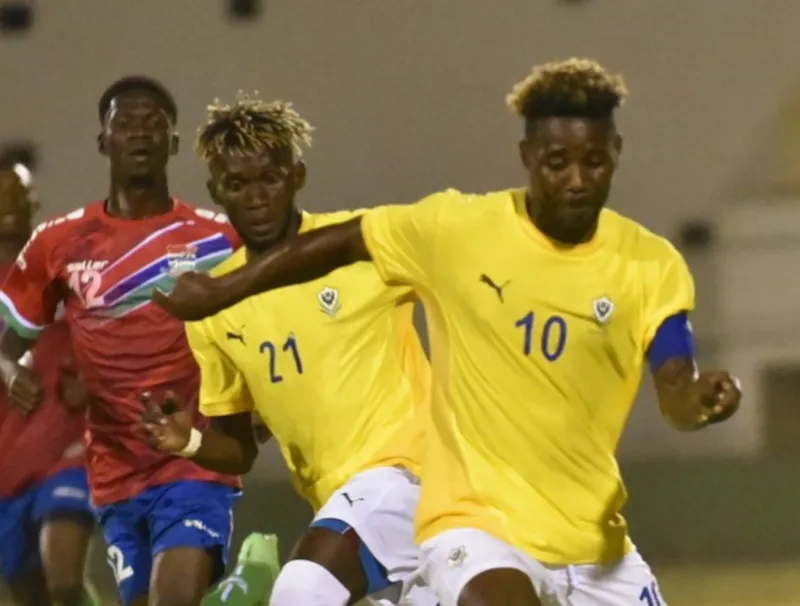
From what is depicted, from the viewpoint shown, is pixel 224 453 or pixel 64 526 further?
pixel 64 526

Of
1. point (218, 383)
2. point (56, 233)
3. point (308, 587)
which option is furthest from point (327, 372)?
point (56, 233)

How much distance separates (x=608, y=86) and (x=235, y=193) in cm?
105

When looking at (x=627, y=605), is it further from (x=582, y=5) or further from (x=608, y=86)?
(x=582, y=5)

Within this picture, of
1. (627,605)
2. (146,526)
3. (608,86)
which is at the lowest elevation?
(146,526)

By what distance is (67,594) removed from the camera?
5.00 m

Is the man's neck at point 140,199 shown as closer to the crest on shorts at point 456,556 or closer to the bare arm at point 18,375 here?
the bare arm at point 18,375

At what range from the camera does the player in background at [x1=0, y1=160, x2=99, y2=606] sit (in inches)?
203

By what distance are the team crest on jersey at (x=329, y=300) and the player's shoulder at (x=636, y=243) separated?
0.86m

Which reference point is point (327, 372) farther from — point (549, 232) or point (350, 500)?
point (549, 232)

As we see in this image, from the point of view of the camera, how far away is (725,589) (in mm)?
6953

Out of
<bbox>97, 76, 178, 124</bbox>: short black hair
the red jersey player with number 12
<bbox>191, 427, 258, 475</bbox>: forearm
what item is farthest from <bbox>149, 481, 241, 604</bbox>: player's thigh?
<bbox>97, 76, 178, 124</bbox>: short black hair

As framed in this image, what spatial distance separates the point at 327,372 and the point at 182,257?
31.8 inches

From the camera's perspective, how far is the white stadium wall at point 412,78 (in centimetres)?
929

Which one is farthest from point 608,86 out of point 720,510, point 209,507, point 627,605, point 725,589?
point 720,510
